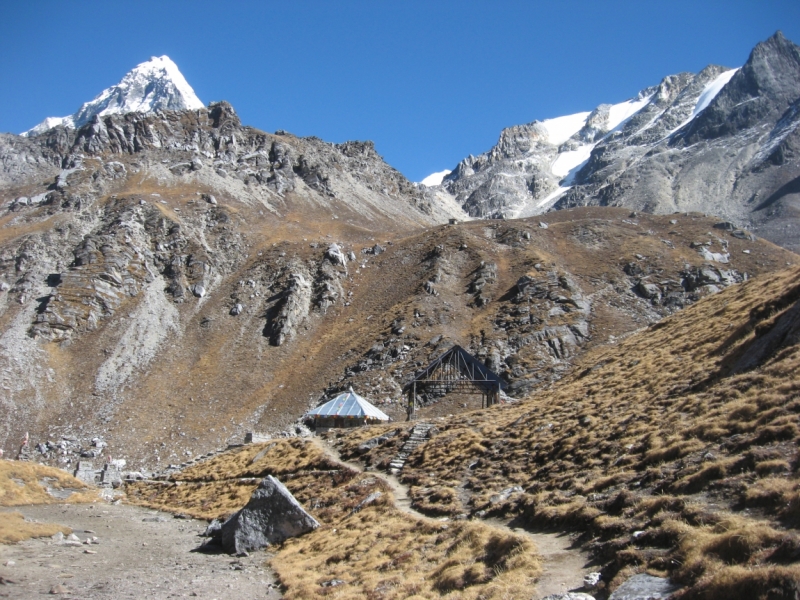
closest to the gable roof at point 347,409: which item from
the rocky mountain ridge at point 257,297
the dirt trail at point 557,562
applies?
the rocky mountain ridge at point 257,297

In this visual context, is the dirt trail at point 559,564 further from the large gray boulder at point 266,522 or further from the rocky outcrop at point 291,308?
the rocky outcrop at point 291,308

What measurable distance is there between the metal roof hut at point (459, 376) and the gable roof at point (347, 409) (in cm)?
347

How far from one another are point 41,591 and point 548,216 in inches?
4727

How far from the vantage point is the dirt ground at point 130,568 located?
1734 cm

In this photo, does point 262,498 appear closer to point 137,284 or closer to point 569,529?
point 569,529

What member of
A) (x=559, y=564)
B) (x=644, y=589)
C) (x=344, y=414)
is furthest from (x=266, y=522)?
(x=344, y=414)

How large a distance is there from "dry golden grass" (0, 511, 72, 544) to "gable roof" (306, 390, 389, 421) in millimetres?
24468

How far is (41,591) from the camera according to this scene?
654 inches

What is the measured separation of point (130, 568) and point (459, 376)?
3405 centimetres

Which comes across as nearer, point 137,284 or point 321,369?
point 321,369

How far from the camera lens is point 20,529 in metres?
23.8

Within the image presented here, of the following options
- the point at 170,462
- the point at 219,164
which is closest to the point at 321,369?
the point at 170,462

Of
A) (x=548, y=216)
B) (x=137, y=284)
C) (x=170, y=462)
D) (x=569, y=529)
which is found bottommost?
(x=170, y=462)

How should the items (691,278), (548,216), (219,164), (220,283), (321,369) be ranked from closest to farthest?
(321,369), (691,278), (220,283), (548,216), (219,164)
